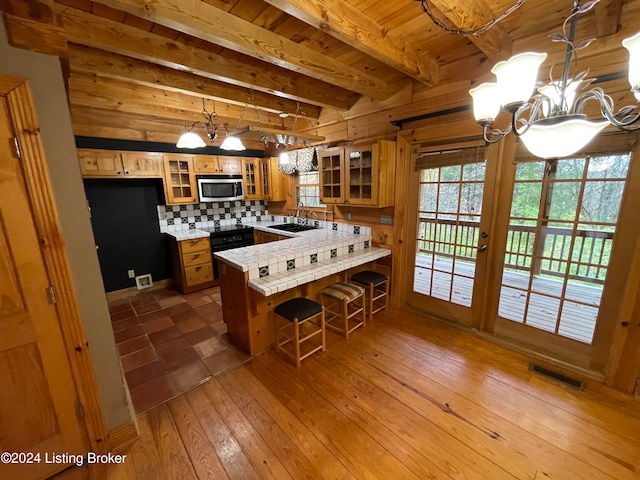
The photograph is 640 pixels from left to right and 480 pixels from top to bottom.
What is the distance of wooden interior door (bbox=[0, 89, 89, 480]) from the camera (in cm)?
125

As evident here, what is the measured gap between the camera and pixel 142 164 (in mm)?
3629

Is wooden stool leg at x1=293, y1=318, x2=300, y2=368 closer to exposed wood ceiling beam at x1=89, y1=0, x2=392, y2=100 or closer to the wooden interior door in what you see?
the wooden interior door

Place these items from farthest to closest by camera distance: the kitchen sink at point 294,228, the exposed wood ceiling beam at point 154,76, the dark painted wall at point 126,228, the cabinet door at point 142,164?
the kitchen sink at point 294,228 → the dark painted wall at point 126,228 → the cabinet door at point 142,164 → the exposed wood ceiling beam at point 154,76

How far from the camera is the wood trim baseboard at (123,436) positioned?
1.66 m

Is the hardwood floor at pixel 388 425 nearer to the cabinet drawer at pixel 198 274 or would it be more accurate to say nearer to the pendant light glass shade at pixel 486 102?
the pendant light glass shade at pixel 486 102

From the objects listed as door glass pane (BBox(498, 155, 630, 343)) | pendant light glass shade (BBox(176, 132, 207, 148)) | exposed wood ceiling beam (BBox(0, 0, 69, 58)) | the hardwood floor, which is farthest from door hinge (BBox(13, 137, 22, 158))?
door glass pane (BBox(498, 155, 630, 343))

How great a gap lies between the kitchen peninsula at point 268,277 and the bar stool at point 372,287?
205 mm

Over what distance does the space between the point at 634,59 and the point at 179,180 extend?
4.42 metres

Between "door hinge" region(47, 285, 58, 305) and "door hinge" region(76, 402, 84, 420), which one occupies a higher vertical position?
"door hinge" region(47, 285, 58, 305)

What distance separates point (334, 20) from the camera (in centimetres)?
168

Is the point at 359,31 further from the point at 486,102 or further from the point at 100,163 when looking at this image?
the point at 100,163

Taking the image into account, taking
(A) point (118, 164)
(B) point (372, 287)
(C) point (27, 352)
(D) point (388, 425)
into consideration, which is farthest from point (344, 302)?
(A) point (118, 164)

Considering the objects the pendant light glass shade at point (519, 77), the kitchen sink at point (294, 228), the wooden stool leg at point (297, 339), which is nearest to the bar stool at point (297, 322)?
the wooden stool leg at point (297, 339)

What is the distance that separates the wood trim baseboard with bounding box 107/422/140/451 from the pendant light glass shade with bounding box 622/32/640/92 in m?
2.97
